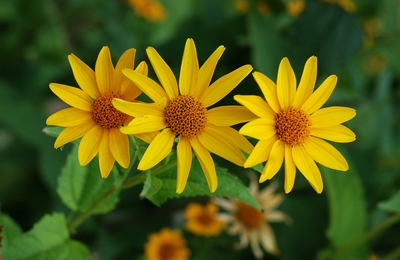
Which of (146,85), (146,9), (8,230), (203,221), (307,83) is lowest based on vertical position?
(8,230)

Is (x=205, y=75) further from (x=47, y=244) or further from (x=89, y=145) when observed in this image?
(x=47, y=244)

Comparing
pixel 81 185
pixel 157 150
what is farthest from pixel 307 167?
pixel 81 185

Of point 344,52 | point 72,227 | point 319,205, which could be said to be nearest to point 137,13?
point 344,52

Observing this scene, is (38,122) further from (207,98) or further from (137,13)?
(207,98)

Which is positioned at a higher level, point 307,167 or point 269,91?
point 269,91

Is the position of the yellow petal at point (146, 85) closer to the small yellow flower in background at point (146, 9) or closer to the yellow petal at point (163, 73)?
the yellow petal at point (163, 73)

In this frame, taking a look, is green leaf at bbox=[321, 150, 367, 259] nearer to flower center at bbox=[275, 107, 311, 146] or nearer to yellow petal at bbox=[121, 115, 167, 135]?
flower center at bbox=[275, 107, 311, 146]

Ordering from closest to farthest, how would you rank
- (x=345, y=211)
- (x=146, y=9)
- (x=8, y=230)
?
(x=8, y=230), (x=345, y=211), (x=146, y=9)
